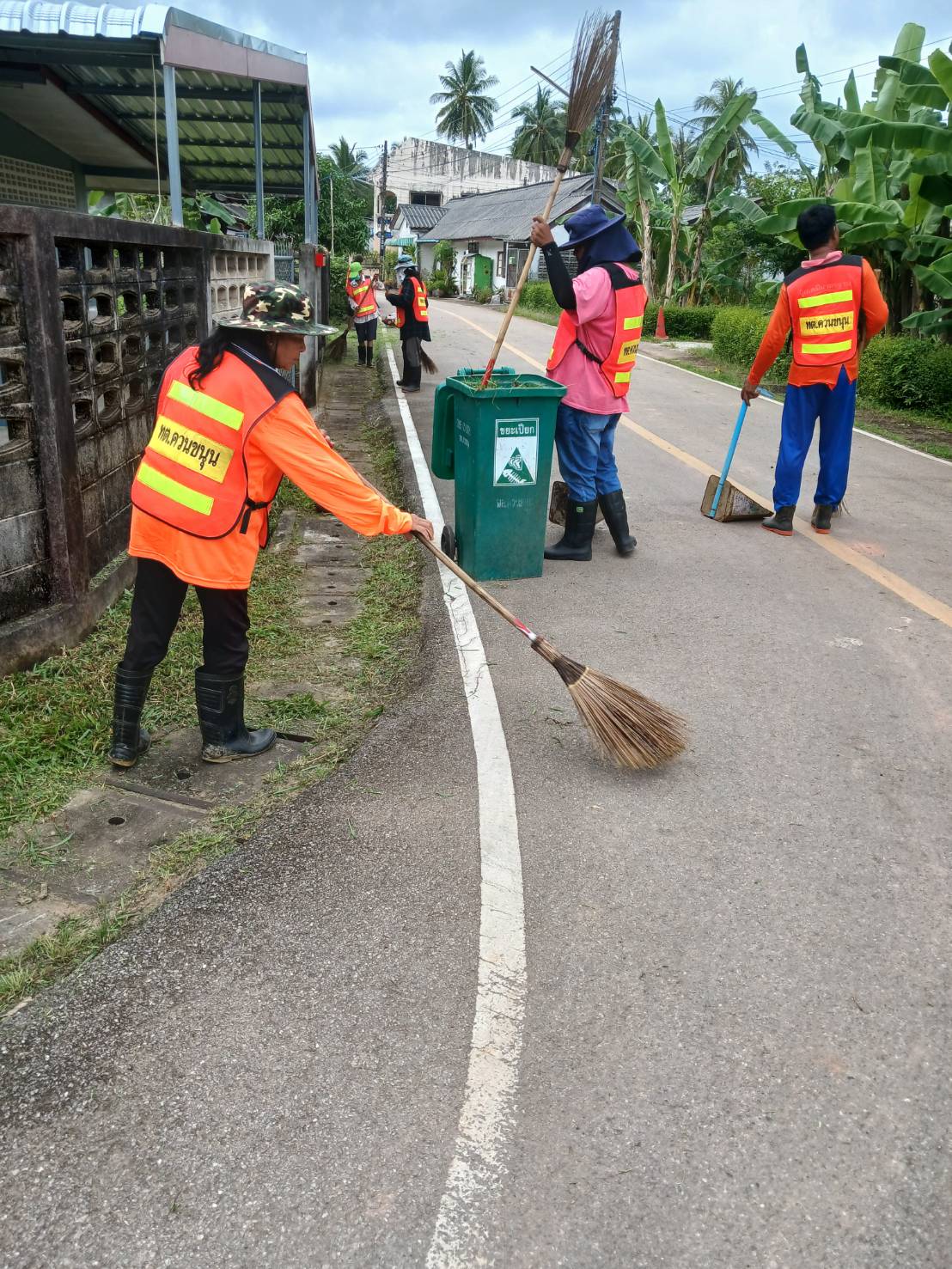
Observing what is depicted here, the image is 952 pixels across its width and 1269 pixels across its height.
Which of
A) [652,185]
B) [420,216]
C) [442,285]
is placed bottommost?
[442,285]

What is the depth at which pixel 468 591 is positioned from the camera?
6.10 m

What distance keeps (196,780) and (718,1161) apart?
2387mm

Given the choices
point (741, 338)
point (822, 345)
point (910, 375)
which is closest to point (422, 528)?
point (822, 345)

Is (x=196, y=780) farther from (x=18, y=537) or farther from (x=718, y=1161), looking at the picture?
(x=718, y=1161)

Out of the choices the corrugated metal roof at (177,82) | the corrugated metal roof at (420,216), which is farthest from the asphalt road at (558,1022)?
the corrugated metal roof at (420,216)

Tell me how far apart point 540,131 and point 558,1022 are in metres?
81.8

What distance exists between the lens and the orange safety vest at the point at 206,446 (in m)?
3.55

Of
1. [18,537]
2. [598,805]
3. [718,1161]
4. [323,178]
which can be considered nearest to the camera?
[718,1161]

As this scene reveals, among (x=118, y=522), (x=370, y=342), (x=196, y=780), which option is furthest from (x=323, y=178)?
(x=196, y=780)

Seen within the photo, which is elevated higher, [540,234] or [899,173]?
[899,173]

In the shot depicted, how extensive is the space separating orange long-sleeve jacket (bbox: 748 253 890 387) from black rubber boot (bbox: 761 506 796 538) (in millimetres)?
918

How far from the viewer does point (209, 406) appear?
357 cm

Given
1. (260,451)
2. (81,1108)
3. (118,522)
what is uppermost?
(260,451)

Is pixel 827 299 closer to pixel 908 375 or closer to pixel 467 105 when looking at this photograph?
pixel 908 375
